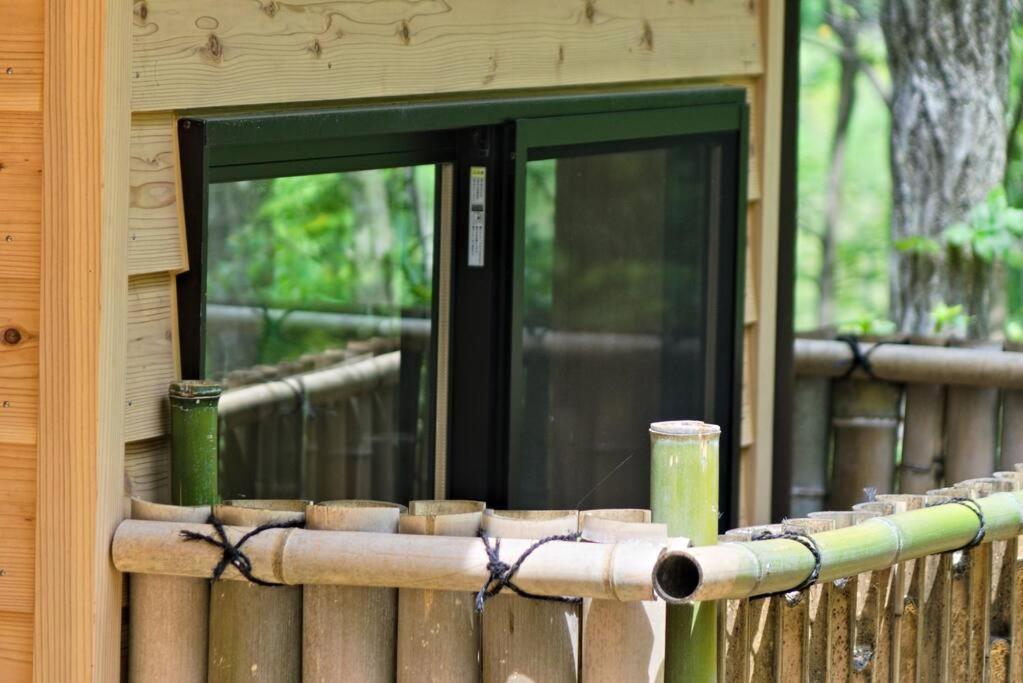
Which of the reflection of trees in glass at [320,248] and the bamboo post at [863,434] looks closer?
the reflection of trees in glass at [320,248]

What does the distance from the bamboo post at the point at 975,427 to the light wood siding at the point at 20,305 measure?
3521mm

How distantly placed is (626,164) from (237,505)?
1.75m

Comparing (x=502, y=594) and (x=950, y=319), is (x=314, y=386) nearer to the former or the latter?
(x=950, y=319)

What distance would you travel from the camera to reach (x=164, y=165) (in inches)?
99.0

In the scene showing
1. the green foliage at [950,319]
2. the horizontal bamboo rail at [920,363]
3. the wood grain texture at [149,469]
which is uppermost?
the green foliage at [950,319]

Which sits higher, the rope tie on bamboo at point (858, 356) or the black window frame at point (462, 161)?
the black window frame at point (462, 161)

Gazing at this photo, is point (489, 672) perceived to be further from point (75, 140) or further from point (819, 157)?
point (819, 157)

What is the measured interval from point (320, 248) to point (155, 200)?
3.47 meters

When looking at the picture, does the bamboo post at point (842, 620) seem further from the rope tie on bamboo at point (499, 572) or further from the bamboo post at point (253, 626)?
the bamboo post at point (253, 626)

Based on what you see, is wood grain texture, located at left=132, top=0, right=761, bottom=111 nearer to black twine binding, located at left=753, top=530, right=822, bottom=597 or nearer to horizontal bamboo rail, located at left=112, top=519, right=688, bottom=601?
horizontal bamboo rail, located at left=112, top=519, right=688, bottom=601

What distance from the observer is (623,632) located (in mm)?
2211

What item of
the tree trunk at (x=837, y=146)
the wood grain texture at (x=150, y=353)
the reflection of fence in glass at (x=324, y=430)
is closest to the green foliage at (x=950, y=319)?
the reflection of fence in glass at (x=324, y=430)

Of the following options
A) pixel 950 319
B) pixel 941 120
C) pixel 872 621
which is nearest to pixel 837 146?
pixel 941 120

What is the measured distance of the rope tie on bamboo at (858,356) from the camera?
5102 mm
